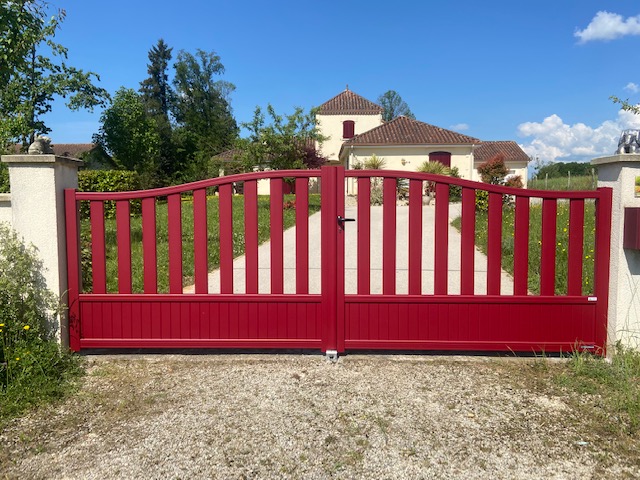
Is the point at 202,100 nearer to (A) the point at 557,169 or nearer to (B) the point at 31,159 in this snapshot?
(A) the point at 557,169

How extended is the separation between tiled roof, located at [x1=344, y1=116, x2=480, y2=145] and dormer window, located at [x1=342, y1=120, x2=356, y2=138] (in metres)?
7.25

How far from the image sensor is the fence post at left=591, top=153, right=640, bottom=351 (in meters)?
4.03

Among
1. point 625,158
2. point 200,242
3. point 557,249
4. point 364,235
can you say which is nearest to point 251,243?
point 200,242

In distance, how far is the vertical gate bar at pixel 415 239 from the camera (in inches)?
167

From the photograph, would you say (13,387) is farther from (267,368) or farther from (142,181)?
(142,181)

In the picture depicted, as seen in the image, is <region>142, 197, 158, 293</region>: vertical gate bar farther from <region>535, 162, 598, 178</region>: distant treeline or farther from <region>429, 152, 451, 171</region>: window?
<region>535, 162, 598, 178</region>: distant treeline

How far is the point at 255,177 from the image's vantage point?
4.23 metres

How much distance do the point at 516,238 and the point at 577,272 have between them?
601 millimetres

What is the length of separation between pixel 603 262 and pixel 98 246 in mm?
4447

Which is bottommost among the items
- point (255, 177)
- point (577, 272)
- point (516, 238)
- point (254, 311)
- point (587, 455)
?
point (587, 455)

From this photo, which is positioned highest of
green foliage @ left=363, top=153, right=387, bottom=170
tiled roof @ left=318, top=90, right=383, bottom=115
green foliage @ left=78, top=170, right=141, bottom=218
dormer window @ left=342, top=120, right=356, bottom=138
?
tiled roof @ left=318, top=90, right=383, bottom=115

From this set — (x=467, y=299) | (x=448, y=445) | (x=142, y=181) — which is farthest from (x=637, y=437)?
(x=142, y=181)

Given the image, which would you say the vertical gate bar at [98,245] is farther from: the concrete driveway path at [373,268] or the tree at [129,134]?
the tree at [129,134]

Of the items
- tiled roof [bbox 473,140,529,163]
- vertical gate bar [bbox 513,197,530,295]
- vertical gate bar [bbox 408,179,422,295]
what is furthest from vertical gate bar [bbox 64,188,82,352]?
tiled roof [bbox 473,140,529,163]
